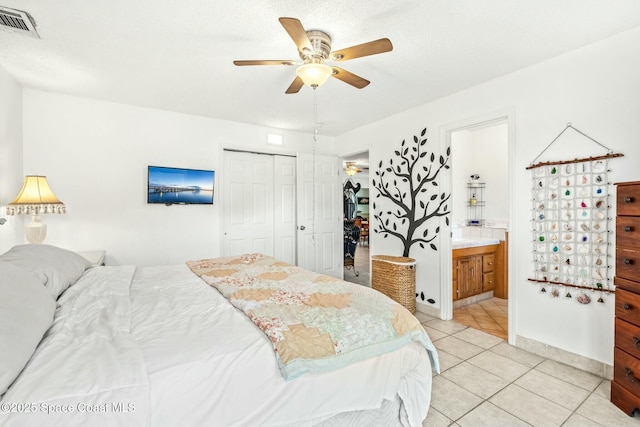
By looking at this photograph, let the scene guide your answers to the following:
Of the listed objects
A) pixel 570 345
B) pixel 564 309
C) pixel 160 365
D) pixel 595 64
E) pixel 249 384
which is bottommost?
pixel 570 345

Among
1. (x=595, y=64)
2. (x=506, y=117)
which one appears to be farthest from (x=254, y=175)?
(x=595, y=64)

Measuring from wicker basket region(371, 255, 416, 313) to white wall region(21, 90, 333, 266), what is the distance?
7.50 ft

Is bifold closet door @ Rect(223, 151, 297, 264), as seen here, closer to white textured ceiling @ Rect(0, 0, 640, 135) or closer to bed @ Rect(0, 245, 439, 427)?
white textured ceiling @ Rect(0, 0, 640, 135)

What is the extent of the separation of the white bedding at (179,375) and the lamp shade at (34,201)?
5.06ft

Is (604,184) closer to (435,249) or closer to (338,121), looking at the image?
(435,249)

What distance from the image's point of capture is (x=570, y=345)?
246 cm

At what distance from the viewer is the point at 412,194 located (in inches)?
151

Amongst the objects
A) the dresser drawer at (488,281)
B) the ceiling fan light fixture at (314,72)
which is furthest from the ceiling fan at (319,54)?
the dresser drawer at (488,281)

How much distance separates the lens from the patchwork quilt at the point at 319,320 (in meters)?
1.30

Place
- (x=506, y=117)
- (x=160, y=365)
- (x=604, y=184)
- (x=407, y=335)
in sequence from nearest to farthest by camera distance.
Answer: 1. (x=160, y=365)
2. (x=407, y=335)
3. (x=604, y=184)
4. (x=506, y=117)

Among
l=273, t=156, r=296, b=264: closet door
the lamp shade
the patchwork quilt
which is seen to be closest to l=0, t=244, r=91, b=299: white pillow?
the patchwork quilt

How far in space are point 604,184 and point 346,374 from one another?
244cm

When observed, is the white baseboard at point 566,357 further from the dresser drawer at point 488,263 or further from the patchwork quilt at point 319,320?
the patchwork quilt at point 319,320

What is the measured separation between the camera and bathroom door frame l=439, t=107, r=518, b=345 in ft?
9.26
